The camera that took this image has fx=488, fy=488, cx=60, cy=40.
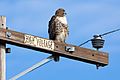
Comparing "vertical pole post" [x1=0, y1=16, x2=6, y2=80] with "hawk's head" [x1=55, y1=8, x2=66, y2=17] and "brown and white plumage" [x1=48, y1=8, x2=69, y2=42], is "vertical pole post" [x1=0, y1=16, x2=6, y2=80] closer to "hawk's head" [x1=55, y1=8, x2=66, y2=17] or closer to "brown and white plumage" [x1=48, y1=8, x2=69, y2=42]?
"brown and white plumage" [x1=48, y1=8, x2=69, y2=42]

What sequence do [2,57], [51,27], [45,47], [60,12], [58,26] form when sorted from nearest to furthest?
[2,57] < [45,47] < [58,26] < [51,27] < [60,12]

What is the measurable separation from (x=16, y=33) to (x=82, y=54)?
1.17 m

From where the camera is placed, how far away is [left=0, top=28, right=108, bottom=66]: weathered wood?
6.55 meters

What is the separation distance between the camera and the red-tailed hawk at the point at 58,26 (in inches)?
306

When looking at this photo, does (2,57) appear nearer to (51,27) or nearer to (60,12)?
(51,27)

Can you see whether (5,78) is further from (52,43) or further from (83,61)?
(83,61)

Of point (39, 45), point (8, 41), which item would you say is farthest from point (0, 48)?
point (39, 45)

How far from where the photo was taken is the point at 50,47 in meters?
6.92

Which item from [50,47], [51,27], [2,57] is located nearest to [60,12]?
[51,27]

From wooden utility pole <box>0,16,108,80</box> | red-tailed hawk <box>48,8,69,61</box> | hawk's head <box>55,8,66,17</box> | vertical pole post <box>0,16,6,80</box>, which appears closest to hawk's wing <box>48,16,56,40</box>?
red-tailed hawk <box>48,8,69,61</box>

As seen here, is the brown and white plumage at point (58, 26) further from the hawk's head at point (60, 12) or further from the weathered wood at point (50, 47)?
the weathered wood at point (50, 47)

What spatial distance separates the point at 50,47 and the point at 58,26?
4.41 ft

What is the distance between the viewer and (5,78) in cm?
639

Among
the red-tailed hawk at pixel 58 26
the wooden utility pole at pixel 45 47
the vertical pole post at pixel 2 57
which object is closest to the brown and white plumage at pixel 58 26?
the red-tailed hawk at pixel 58 26
